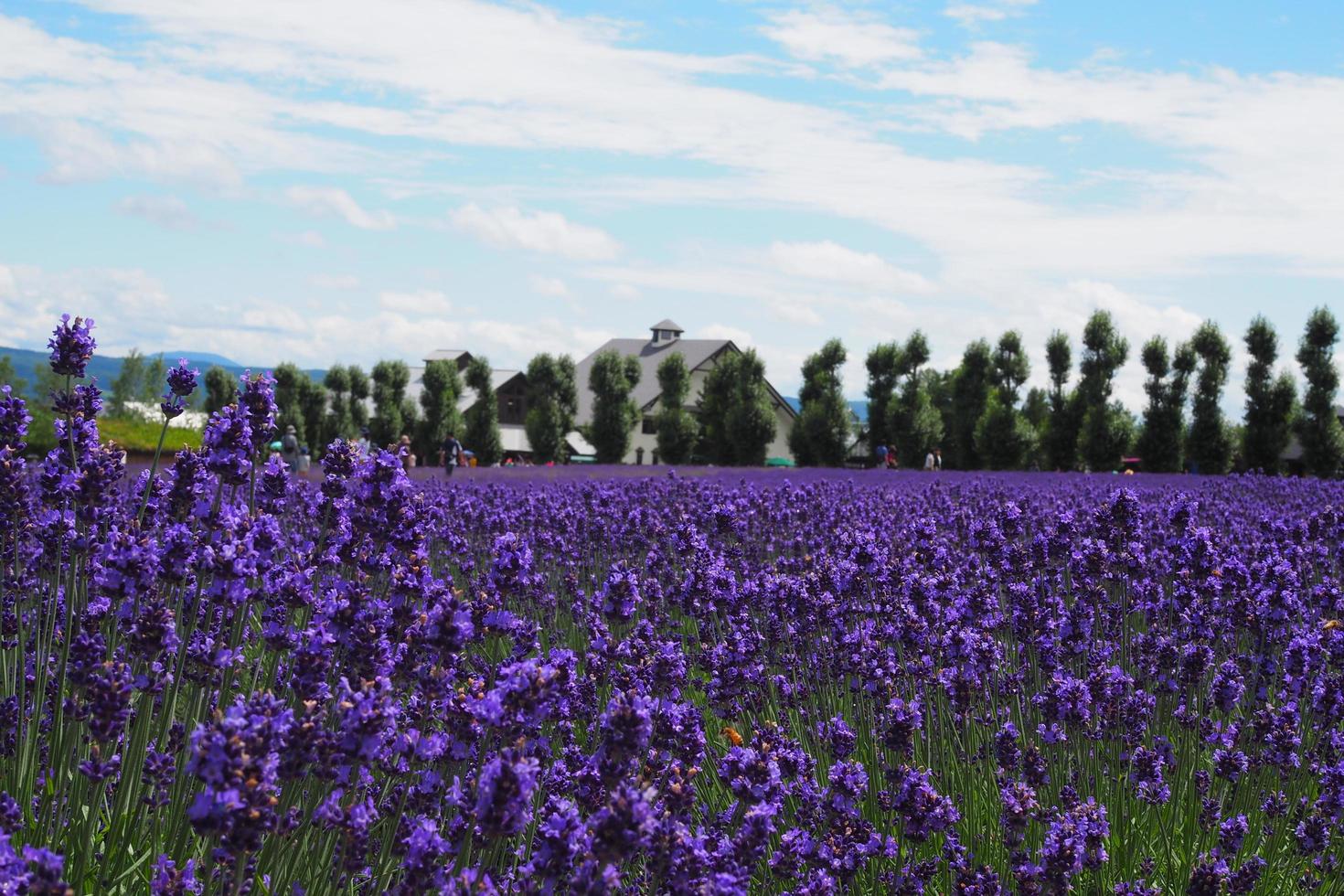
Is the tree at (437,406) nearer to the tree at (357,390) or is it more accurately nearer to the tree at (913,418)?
the tree at (357,390)

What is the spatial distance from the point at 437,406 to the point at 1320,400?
3496 cm

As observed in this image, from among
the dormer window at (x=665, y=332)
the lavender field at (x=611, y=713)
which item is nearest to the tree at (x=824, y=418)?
the dormer window at (x=665, y=332)

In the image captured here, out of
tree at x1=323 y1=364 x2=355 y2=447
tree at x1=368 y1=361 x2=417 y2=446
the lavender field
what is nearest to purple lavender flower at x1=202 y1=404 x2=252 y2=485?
the lavender field

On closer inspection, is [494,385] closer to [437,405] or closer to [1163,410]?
[437,405]

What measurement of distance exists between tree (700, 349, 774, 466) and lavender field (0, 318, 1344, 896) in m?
41.2

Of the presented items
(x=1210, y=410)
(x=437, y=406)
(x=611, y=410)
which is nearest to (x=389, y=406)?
(x=437, y=406)

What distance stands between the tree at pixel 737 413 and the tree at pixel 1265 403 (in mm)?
17886

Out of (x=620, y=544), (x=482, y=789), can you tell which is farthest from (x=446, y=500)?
(x=482, y=789)

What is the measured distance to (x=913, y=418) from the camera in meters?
45.2

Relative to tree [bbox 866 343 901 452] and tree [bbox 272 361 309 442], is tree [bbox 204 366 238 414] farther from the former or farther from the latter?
tree [bbox 866 343 901 452]

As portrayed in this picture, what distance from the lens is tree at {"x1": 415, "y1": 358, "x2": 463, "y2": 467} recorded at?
173 ft

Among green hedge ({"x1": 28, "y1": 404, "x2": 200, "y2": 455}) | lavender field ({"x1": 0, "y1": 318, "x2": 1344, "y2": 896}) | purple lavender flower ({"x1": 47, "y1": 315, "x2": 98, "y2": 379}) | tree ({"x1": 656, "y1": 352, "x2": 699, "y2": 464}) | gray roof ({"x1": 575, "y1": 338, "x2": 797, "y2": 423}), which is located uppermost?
gray roof ({"x1": 575, "y1": 338, "x2": 797, "y2": 423})

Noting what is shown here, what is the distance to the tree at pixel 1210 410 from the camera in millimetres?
37438

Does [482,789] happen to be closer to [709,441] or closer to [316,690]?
[316,690]
